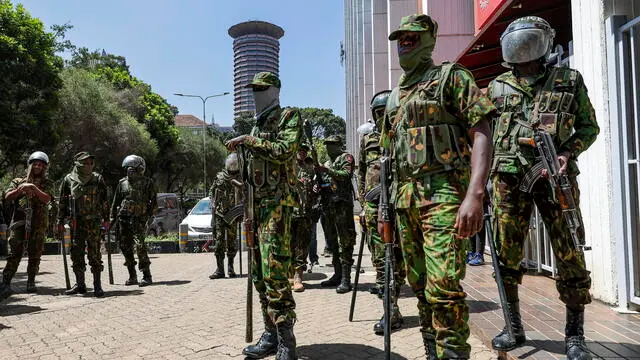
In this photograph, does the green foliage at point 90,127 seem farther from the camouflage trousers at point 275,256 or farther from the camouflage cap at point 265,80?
the camouflage trousers at point 275,256

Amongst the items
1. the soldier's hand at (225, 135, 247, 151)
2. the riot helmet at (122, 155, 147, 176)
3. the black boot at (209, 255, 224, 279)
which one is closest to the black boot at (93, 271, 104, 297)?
the riot helmet at (122, 155, 147, 176)

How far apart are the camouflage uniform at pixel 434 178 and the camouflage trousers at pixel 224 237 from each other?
21.0 ft

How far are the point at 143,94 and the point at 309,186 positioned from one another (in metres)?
34.0

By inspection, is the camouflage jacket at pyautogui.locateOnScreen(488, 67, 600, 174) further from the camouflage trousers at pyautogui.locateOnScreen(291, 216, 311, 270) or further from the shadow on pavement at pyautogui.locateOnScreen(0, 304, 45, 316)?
the shadow on pavement at pyautogui.locateOnScreen(0, 304, 45, 316)

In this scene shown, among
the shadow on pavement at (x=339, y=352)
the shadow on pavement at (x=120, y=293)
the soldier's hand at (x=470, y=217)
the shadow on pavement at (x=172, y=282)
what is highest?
the soldier's hand at (x=470, y=217)

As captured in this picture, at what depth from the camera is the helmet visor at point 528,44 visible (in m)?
3.61

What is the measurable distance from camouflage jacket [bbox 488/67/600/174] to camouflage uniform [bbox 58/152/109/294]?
6.30 m

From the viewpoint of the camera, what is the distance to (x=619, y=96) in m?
4.84

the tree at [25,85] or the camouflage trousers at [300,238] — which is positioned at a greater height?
the tree at [25,85]

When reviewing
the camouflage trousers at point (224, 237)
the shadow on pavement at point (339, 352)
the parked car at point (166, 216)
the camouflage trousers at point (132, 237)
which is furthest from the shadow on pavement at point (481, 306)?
the parked car at point (166, 216)

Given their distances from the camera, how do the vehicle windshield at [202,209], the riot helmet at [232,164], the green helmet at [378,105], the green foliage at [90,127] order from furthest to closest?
the green foliage at [90,127]
the vehicle windshield at [202,209]
the riot helmet at [232,164]
the green helmet at [378,105]

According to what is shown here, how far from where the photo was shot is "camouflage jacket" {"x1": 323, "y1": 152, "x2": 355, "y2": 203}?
285 inches

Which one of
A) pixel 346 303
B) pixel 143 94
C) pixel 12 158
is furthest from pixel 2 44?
pixel 143 94

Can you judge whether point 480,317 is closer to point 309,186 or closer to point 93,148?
point 309,186
